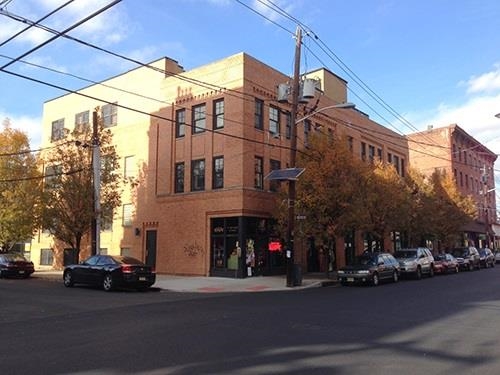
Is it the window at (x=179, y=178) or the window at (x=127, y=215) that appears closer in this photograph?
the window at (x=179, y=178)

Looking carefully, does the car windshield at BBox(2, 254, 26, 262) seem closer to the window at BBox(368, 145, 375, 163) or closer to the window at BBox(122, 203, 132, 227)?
the window at BBox(122, 203, 132, 227)

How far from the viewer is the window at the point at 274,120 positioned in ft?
97.8

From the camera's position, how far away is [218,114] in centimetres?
2867

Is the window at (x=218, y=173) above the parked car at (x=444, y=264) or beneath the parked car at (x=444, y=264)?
above

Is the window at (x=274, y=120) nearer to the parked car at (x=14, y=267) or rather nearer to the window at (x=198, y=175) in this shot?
the window at (x=198, y=175)

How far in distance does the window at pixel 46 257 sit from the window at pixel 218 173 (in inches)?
683

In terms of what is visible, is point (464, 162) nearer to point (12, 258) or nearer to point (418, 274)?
point (418, 274)

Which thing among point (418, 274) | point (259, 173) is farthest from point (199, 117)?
point (418, 274)

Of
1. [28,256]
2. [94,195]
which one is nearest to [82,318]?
[94,195]

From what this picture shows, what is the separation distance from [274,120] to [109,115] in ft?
41.9

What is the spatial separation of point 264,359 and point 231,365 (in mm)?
608

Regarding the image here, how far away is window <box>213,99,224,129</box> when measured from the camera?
2847cm

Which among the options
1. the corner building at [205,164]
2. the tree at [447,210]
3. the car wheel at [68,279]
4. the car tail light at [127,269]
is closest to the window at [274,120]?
the corner building at [205,164]

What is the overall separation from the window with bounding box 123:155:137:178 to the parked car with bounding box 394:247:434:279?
17209 mm
